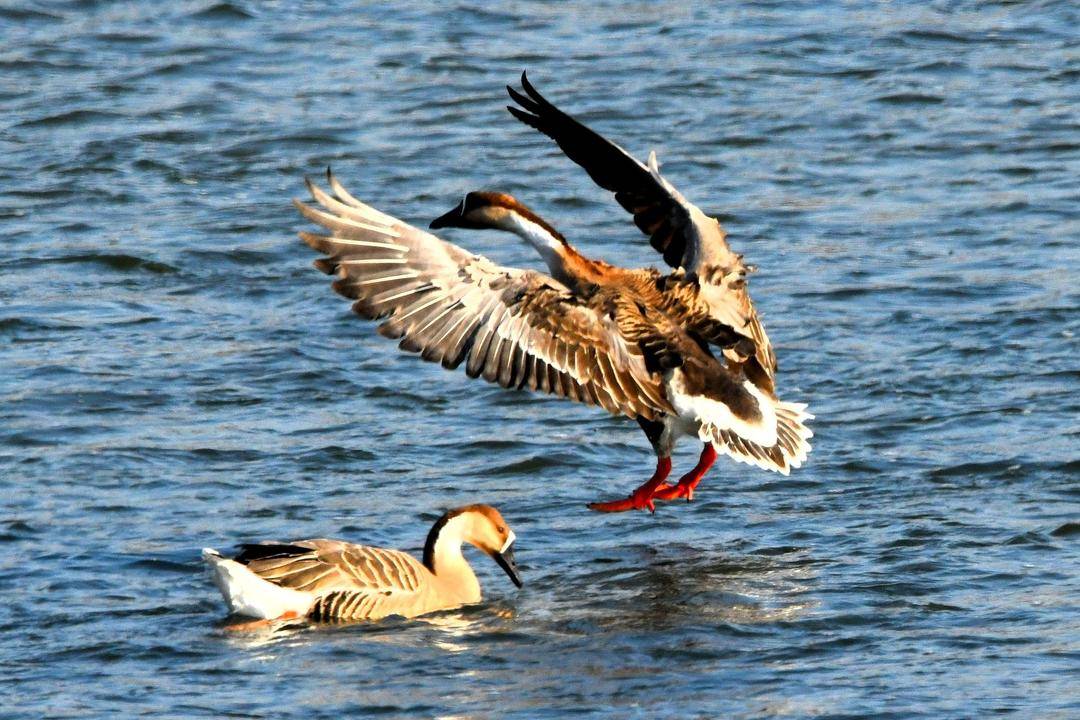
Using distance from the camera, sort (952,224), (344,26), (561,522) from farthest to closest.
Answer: (344,26)
(952,224)
(561,522)

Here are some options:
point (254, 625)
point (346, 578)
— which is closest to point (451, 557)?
point (346, 578)

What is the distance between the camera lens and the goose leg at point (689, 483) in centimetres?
1005

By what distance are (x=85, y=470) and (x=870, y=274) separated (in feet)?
19.6

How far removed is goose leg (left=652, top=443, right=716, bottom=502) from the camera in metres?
10.0

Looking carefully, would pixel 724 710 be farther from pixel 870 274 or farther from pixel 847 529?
pixel 870 274

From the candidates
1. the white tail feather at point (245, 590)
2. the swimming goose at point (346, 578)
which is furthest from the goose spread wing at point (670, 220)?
the white tail feather at point (245, 590)

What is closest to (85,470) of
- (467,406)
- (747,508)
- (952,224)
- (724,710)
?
(467,406)

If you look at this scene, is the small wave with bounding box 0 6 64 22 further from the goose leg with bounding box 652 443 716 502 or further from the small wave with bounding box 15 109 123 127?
the goose leg with bounding box 652 443 716 502

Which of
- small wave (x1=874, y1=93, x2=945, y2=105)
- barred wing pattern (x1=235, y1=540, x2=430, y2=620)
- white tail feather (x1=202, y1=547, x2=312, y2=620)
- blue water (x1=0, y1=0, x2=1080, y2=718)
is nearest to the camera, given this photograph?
blue water (x1=0, y1=0, x2=1080, y2=718)

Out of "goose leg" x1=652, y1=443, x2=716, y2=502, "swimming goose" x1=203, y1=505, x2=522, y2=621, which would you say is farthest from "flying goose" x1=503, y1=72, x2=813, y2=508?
"swimming goose" x1=203, y1=505, x2=522, y2=621

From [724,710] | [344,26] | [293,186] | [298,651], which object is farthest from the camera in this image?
[344,26]

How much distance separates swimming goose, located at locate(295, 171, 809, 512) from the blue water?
2.25 ft

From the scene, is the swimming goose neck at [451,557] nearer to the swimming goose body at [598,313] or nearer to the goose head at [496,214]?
the swimming goose body at [598,313]

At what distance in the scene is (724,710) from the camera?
736cm
